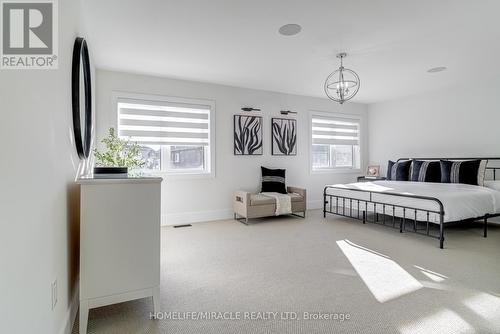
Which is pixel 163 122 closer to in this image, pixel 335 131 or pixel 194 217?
pixel 194 217

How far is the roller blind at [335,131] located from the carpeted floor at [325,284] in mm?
2801

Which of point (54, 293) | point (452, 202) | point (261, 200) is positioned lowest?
point (54, 293)

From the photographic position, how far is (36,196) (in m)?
1.22

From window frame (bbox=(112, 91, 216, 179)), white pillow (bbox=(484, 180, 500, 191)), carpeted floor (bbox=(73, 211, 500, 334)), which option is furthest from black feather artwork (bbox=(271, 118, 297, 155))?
white pillow (bbox=(484, 180, 500, 191))

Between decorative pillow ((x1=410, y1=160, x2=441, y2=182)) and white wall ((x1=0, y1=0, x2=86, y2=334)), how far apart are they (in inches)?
214

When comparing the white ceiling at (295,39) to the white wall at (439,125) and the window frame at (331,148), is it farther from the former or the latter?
the window frame at (331,148)

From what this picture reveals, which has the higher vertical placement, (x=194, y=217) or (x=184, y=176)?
(x=184, y=176)

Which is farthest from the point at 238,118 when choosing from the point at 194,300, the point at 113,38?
the point at 194,300

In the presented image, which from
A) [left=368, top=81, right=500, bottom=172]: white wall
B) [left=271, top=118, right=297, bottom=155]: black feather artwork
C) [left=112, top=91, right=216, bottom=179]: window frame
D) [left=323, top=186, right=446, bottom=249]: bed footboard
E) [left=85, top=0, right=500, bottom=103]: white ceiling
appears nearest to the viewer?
[left=85, top=0, right=500, bottom=103]: white ceiling

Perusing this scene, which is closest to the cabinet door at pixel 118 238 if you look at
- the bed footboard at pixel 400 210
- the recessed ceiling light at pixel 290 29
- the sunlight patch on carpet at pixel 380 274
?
the sunlight patch on carpet at pixel 380 274

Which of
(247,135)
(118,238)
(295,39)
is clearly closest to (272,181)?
(247,135)

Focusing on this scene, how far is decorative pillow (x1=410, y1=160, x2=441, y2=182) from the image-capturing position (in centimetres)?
496

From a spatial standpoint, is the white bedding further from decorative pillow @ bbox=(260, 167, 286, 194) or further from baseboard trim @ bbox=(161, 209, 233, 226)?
baseboard trim @ bbox=(161, 209, 233, 226)

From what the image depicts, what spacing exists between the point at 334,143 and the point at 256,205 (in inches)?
111
